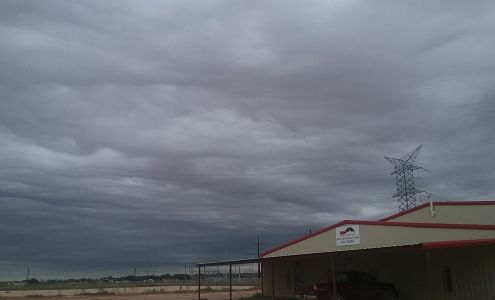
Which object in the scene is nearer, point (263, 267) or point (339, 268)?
point (339, 268)

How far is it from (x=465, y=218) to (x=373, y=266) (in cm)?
575

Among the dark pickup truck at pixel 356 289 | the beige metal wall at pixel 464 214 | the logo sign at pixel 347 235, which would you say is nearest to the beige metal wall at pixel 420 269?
the logo sign at pixel 347 235

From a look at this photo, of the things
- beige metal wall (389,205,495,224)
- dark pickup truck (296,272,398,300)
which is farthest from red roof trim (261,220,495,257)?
beige metal wall (389,205,495,224)

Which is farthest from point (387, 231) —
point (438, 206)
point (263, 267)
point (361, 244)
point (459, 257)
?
point (263, 267)

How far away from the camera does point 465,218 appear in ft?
96.2

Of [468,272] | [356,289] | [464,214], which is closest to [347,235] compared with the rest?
[356,289]

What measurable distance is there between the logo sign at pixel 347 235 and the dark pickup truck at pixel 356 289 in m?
1.87

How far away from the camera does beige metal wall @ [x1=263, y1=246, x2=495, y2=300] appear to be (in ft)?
74.3

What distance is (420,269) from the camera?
86.6 feet

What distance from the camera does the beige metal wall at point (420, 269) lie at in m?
22.6

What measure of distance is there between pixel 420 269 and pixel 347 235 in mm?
3968

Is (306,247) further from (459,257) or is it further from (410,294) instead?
(459,257)

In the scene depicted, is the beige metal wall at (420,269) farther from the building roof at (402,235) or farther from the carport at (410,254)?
the building roof at (402,235)

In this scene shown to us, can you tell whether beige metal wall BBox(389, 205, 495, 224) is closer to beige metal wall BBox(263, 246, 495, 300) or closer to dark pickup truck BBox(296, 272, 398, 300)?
beige metal wall BBox(263, 246, 495, 300)
